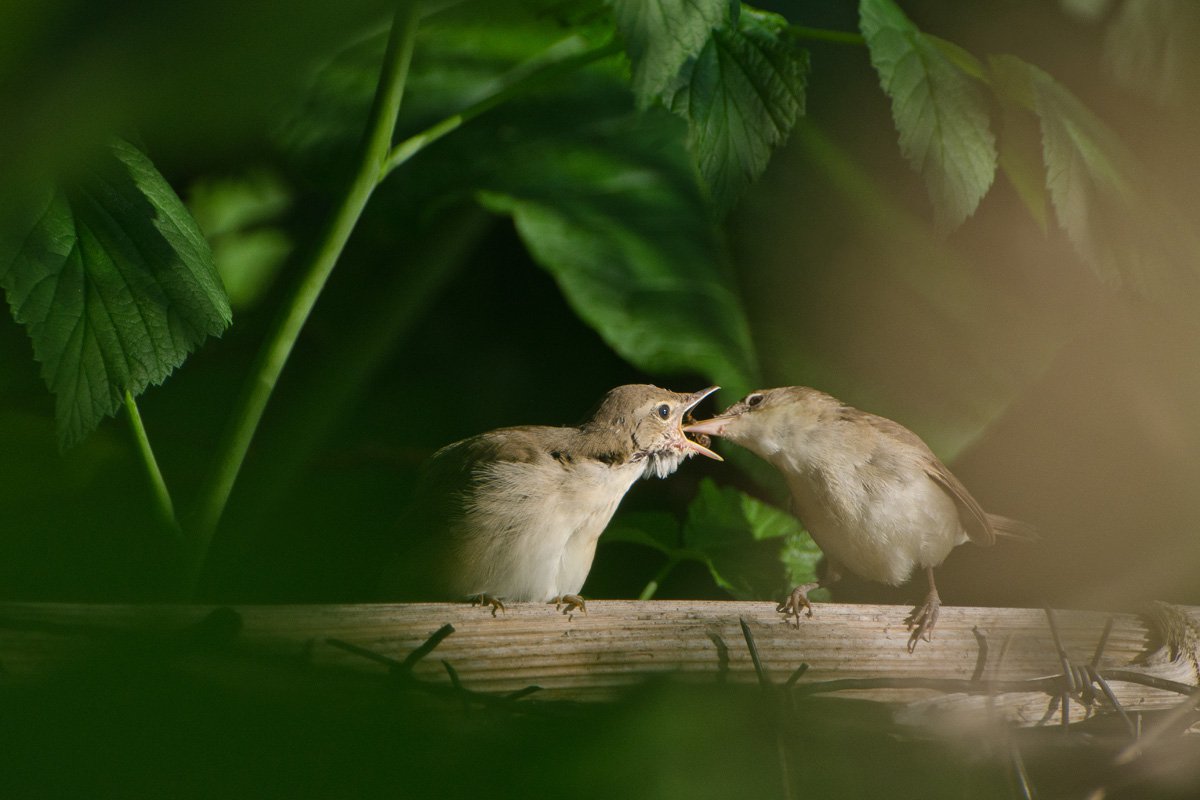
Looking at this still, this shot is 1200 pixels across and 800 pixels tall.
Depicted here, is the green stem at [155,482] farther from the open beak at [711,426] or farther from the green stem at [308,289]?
the open beak at [711,426]

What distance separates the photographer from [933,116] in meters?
1.57

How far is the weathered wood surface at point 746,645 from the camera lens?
1172 mm

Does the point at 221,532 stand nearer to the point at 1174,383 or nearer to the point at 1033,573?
the point at 1033,573

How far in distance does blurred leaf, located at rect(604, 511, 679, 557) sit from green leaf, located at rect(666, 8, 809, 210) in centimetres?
111

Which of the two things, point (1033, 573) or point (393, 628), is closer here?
point (393, 628)

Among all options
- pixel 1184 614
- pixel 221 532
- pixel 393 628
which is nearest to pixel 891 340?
pixel 1184 614

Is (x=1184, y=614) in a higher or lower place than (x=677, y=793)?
lower

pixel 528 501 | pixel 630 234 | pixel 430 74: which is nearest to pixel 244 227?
pixel 430 74

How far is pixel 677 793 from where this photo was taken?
35cm

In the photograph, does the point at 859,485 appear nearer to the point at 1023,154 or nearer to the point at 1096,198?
the point at 1023,154

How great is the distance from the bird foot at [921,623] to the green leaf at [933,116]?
0.54 metres

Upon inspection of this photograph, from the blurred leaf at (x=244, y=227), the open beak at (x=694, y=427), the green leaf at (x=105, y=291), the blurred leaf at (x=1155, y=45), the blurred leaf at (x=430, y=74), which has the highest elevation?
the blurred leaf at (x=430, y=74)

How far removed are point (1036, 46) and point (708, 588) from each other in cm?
158

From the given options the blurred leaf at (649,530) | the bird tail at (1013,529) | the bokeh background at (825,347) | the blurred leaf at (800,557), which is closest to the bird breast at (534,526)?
the blurred leaf at (649,530)
